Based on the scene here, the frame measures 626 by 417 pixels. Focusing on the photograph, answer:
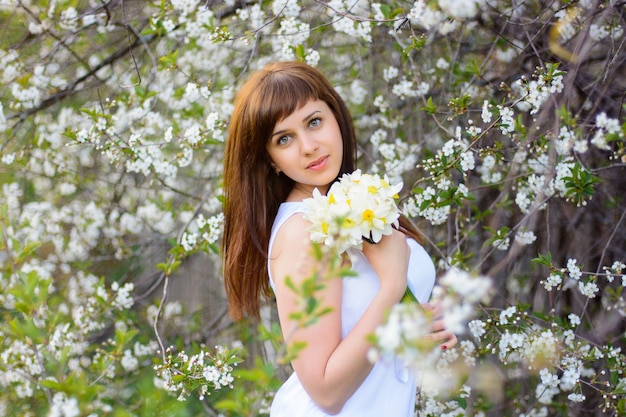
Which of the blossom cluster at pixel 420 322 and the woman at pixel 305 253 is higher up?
the blossom cluster at pixel 420 322

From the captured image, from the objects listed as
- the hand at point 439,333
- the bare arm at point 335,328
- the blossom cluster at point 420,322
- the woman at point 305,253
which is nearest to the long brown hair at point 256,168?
the woman at point 305,253

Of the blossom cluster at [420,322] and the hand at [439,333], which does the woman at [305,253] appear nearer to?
the hand at [439,333]

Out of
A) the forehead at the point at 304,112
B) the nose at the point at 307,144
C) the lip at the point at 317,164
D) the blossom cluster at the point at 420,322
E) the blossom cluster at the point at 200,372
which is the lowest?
the blossom cluster at the point at 200,372

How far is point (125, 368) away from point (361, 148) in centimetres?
160

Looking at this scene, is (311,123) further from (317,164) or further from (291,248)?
(291,248)

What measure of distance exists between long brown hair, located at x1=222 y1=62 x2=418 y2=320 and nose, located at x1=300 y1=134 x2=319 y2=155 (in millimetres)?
80

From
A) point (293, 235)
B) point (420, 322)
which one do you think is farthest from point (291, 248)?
point (420, 322)

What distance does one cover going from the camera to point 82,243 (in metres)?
3.72

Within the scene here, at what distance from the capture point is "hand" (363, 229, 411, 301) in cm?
155

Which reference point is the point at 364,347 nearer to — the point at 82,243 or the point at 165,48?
the point at 165,48

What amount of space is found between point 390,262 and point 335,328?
205 millimetres

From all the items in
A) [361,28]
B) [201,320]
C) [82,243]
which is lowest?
[201,320]

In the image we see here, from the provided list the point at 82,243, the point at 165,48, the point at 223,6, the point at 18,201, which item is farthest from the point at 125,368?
the point at 223,6

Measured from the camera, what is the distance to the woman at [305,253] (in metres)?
1.54
